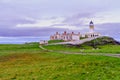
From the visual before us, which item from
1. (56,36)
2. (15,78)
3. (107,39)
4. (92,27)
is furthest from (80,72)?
(56,36)

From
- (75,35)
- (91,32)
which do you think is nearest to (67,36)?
(75,35)

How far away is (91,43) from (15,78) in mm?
115912

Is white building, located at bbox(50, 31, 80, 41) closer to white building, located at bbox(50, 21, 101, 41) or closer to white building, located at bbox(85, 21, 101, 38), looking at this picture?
white building, located at bbox(50, 21, 101, 41)

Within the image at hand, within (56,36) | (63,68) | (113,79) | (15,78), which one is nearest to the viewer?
(113,79)

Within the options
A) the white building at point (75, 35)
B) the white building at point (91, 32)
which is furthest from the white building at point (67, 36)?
the white building at point (91, 32)

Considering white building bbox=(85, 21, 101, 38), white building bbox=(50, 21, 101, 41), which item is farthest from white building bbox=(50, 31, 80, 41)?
white building bbox=(85, 21, 101, 38)

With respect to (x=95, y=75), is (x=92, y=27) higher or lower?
higher

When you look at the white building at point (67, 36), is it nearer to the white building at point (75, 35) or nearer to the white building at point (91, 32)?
the white building at point (75, 35)

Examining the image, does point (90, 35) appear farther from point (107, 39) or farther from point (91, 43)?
Result: point (91, 43)

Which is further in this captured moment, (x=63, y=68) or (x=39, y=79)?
(x=63, y=68)

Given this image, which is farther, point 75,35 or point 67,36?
point 67,36

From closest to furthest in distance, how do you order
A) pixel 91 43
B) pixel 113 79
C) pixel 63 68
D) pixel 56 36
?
pixel 113 79
pixel 63 68
pixel 91 43
pixel 56 36

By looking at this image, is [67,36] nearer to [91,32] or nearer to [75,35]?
[75,35]

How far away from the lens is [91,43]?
143 metres
